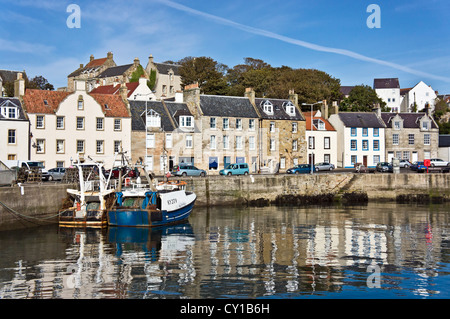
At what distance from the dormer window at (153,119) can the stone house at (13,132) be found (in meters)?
13.0

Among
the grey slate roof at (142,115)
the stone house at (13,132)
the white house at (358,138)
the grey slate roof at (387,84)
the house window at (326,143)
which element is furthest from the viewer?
the grey slate roof at (387,84)

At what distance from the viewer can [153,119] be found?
5869cm

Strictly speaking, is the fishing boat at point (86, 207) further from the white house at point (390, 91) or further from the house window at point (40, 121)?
the white house at point (390, 91)

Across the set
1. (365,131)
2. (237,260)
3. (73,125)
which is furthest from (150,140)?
(237,260)

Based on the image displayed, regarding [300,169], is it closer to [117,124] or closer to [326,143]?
[326,143]

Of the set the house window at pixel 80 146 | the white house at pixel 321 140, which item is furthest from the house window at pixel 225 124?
the house window at pixel 80 146

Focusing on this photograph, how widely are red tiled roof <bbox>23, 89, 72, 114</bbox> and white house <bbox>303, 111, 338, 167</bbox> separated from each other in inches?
1317

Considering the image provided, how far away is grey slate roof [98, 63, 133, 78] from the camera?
103625 mm

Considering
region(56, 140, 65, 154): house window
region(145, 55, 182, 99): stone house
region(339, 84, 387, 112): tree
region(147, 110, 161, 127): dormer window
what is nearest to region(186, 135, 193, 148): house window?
region(147, 110, 161, 127): dormer window

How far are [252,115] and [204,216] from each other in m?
25.2

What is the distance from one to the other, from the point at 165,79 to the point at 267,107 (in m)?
38.5

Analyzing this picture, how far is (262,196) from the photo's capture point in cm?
5200

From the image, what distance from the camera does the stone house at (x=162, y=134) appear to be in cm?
5759

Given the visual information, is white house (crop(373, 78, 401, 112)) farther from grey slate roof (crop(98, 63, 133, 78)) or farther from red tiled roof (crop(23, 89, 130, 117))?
red tiled roof (crop(23, 89, 130, 117))
